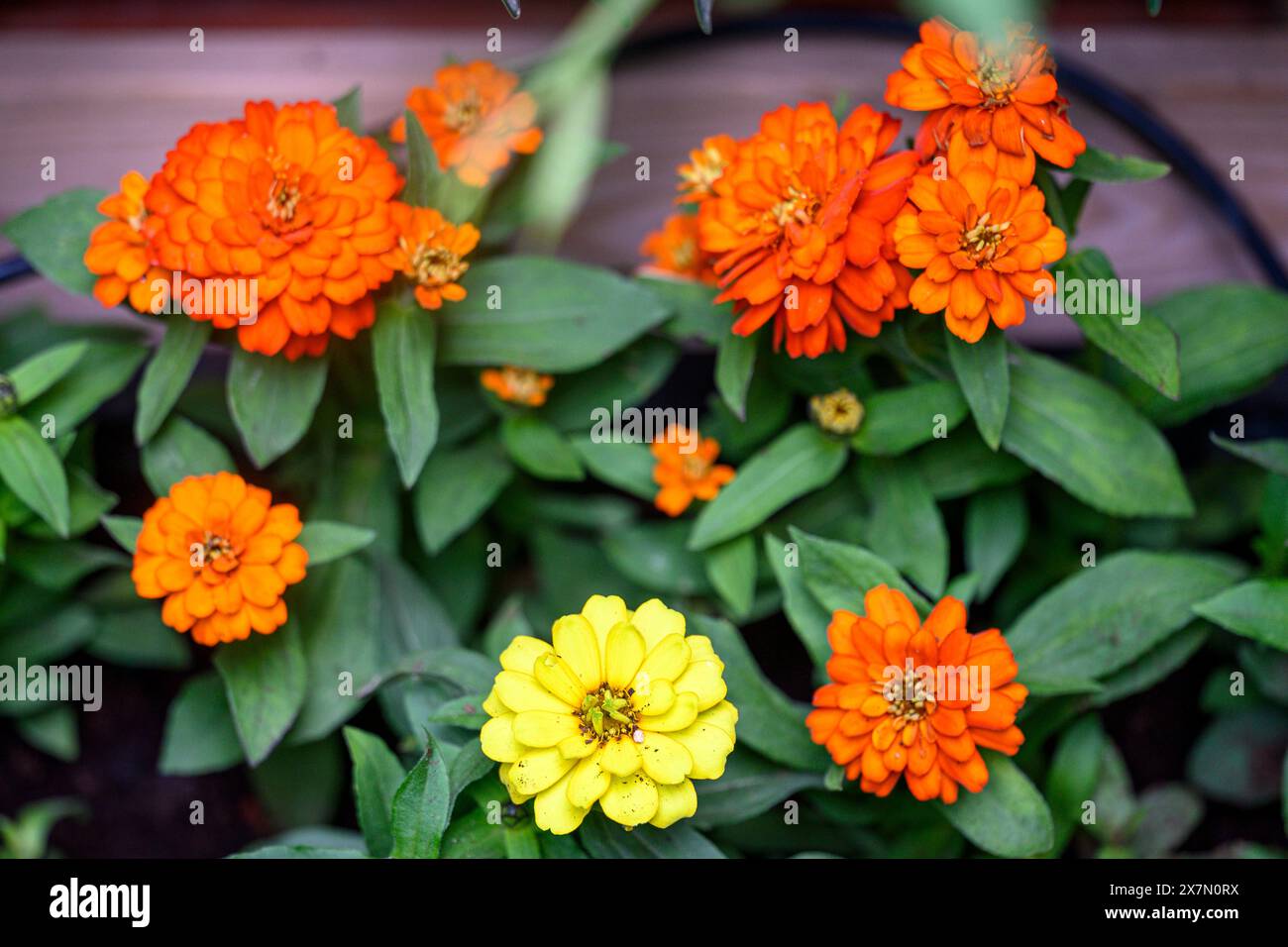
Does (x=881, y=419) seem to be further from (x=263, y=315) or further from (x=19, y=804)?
(x=19, y=804)

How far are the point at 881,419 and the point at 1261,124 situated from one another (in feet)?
2.53

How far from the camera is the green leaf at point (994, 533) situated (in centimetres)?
106

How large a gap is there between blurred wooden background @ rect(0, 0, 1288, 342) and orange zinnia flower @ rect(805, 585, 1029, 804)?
669 millimetres

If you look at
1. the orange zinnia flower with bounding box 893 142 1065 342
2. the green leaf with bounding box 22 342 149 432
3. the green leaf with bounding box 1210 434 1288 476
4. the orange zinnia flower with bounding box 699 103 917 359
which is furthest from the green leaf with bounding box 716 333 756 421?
the green leaf with bounding box 22 342 149 432

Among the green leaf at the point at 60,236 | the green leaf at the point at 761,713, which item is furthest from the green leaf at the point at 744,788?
the green leaf at the point at 60,236

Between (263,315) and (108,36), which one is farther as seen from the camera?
(108,36)

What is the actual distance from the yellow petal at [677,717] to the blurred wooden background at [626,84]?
2.33 ft

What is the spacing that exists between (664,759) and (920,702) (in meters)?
0.19

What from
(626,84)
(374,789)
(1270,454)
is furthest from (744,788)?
(626,84)

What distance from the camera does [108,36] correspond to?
4.87ft

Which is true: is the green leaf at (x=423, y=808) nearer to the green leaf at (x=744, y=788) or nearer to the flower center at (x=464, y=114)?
the green leaf at (x=744, y=788)

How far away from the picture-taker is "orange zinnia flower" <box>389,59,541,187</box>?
39.0 inches
